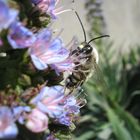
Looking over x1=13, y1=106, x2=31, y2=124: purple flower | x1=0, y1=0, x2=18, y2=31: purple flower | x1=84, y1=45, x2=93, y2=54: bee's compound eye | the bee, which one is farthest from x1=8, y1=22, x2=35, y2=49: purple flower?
x1=84, y1=45, x2=93, y2=54: bee's compound eye

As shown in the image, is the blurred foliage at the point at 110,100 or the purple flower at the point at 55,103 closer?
the purple flower at the point at 55,103

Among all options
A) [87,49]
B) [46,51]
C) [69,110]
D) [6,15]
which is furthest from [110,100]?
[6,15]

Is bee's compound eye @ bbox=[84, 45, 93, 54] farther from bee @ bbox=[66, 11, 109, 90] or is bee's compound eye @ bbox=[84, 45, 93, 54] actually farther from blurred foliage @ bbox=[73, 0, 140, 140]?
blurred foliage @ bbox=[73, 0, 140, 140]

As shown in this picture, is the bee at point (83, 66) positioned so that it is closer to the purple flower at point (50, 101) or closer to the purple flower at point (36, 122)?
the purple flower at point (50, 101)

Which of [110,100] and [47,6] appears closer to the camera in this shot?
[47,6]

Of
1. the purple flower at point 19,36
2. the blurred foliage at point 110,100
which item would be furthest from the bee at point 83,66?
the blurred foliage at point 110,100

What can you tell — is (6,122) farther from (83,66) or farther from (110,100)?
(110,100)

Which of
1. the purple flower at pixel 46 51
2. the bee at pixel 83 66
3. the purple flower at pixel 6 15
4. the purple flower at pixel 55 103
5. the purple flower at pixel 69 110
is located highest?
the purple flower at pixel 6 15
